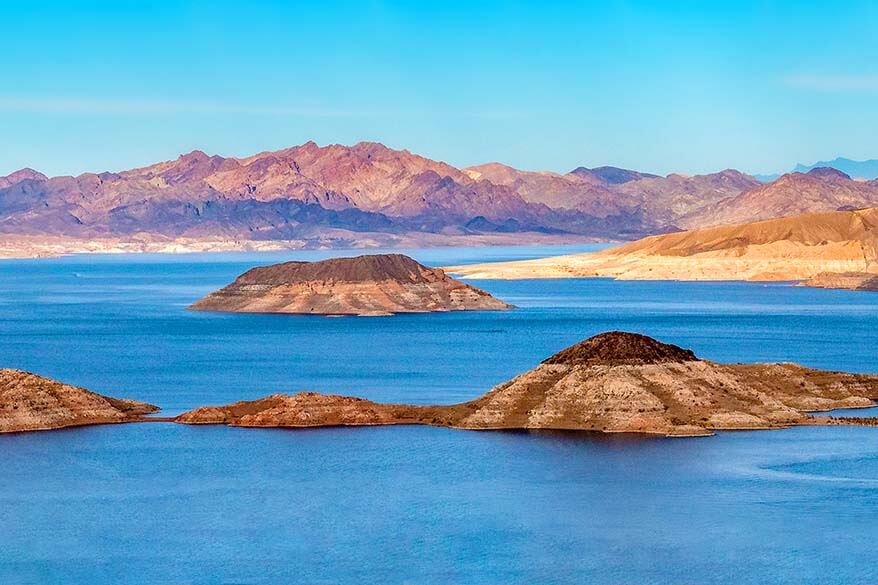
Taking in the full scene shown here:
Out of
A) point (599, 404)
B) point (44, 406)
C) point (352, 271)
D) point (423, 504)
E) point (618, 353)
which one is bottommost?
point (423, 504)

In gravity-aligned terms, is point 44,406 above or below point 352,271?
below

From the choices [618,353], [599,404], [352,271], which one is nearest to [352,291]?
[352,271]

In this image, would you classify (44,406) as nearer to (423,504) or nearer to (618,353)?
(423,504)

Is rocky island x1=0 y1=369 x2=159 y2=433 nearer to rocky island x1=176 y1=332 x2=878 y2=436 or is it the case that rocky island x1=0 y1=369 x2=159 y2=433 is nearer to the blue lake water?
the blue lake water

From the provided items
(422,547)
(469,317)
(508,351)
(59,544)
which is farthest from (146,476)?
(469,317)

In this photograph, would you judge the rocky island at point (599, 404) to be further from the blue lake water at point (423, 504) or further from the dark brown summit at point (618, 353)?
the blue lake water at point (423, 504)

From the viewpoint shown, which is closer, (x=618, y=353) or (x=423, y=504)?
(x=423, y=504)

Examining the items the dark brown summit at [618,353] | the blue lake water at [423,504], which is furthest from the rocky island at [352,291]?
the dark brown summit at [618,353]

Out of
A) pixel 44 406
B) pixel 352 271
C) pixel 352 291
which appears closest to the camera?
pixel 44 406

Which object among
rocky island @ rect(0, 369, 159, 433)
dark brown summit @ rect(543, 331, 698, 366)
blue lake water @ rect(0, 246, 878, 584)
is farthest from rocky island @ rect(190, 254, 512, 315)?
dark brown summit @ rect(543, 331, 698, 366)
